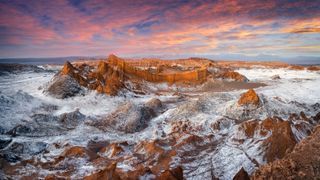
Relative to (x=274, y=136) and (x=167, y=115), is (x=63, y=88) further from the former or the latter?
(x=274, y=136)

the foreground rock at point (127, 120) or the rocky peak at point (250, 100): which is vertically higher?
the rocky peak at point (250, 100)

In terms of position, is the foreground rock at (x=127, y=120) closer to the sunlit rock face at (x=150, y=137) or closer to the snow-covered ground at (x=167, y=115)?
the sunlit rock face at (x=150, y=137)

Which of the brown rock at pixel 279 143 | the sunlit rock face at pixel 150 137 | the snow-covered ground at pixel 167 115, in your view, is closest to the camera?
the sunlit rock face at pixel 150 137

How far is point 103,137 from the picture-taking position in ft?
81.2

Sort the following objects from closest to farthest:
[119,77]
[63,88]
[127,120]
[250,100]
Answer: [127,120] < [250,100] < [63,88] < [119,77]

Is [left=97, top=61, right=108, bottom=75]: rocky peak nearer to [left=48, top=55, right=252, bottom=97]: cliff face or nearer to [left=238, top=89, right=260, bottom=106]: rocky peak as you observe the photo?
[left=48, top=55, right=252, bottom=97]: cliff face

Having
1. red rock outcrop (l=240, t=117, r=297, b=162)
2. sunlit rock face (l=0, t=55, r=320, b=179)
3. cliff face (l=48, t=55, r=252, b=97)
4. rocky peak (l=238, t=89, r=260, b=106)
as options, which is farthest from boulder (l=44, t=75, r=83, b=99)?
red rock outcrop (l=240, t=117, r=297, b=162)

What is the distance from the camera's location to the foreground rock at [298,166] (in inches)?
339

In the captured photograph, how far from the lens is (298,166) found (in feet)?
29.3

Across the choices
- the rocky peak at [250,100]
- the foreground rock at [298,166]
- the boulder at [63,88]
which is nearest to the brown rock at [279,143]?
the foreground rock at [298,166]

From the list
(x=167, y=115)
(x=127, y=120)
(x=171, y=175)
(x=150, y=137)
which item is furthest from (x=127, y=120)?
(x=171, y=175)

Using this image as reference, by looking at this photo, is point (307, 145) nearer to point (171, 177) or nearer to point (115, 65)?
point (171, 177)

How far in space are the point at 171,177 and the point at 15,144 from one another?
45.4 ft

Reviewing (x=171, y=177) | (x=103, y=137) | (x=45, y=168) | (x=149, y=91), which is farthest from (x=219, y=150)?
Answer: (x=149, y=91)
